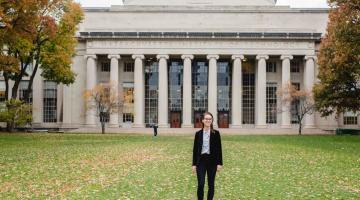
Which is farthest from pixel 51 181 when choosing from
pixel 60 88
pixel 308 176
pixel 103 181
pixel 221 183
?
pixel 60 88

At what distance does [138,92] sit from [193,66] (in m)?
10.4

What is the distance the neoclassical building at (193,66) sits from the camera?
81.6m

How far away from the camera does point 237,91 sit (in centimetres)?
8181

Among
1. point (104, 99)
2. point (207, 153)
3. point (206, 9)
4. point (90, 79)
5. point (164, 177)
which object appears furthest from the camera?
point (206, 9)

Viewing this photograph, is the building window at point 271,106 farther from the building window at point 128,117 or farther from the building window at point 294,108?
the building window at point 128,117

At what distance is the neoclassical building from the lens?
8162cm

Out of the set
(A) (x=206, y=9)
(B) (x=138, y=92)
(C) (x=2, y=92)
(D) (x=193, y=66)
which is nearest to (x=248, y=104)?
(D) (x=193, y=66)

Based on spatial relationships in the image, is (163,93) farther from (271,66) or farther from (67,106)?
(271,66)

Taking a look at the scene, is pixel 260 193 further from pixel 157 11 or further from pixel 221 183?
pixel 157 11

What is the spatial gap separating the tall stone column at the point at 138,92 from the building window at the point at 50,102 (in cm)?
1353

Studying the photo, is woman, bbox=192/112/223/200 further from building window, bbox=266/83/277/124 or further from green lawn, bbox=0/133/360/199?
building window, bbox=266/83/277/124

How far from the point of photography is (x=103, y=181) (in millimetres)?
18062

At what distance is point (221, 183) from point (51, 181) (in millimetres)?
5535

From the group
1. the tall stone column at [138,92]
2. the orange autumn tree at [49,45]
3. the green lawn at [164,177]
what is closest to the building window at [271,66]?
the tall stone column at [138,92]
